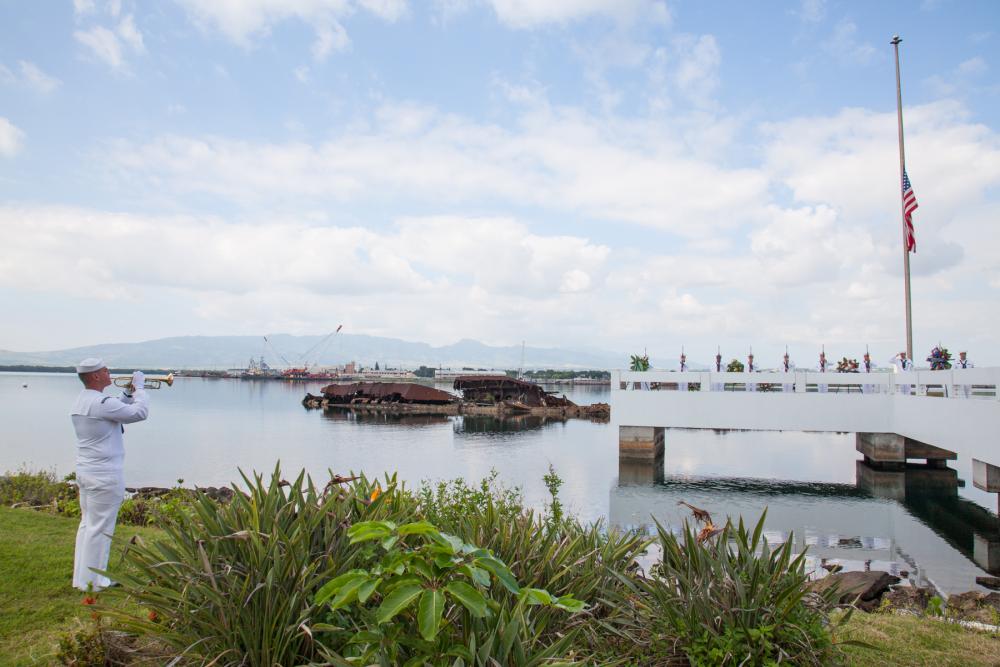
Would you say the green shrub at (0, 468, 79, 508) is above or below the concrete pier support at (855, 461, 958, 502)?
above

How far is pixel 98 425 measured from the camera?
5816 mm

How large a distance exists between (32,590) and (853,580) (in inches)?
386

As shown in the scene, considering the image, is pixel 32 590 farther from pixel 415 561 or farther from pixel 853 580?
pixel 853 580

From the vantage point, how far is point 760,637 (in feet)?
12.3

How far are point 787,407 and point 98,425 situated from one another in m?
20.8

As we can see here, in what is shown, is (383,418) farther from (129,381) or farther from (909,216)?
(129,381)

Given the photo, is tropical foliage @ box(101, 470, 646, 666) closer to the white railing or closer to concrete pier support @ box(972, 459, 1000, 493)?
concrete pier support @ box(972, 459, 1000, 493)

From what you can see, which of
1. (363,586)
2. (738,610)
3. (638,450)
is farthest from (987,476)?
(363,586)

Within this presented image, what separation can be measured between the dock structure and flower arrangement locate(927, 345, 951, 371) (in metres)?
1.37

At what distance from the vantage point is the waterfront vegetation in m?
2.85

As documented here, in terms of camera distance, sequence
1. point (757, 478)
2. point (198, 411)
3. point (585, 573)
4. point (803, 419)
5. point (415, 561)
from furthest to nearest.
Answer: point (198, 411), point (757, 478), point (803, 419), point (585, 573), point (415, 561)

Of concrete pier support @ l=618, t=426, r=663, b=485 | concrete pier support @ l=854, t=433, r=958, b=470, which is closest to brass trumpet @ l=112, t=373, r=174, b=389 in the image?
concrete pier support @ l=618, t=426, r=663, b=485

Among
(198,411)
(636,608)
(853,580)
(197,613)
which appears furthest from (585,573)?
(198,411)

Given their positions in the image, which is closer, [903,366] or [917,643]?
[917,643]
